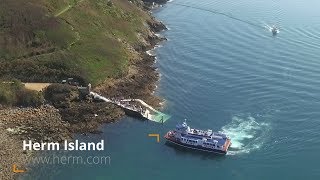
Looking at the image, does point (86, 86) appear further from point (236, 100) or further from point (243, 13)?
point (243, 13)

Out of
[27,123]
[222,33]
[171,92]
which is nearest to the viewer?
[27,123]

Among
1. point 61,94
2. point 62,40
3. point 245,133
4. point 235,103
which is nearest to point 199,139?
point 245,133

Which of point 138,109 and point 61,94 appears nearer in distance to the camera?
point 138,109

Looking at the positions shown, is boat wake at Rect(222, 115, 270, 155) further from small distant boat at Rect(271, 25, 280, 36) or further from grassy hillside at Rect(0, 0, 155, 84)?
small distant boat at Rect(271, 25, 280, 36)

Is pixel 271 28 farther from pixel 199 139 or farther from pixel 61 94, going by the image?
pixel 61 94

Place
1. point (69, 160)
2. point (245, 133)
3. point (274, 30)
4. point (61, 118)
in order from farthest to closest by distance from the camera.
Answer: point (274, 30) < point (61, 118) < point (245, 133) < point (69, 160)

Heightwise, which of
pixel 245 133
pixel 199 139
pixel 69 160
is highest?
pixel 245 133

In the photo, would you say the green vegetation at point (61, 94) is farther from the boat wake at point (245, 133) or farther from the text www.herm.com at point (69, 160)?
the boat wake at point (245, 133)

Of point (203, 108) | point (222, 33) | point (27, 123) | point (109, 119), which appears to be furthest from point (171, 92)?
point (222, 33)
